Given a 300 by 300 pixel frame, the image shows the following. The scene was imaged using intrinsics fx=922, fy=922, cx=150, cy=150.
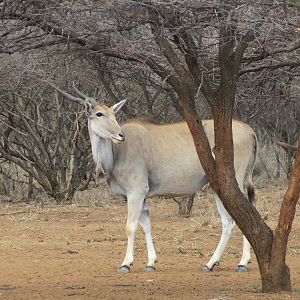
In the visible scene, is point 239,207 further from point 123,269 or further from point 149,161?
point 149,161

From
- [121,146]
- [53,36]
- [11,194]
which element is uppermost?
[53,36]

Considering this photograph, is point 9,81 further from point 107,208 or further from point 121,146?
point 121,146

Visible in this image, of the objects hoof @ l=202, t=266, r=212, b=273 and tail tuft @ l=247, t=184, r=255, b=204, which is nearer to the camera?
hoof @ l=202, t=266, r=212, b=273

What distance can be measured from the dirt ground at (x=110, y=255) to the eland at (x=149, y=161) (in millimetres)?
605

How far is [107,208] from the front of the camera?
2028 cm

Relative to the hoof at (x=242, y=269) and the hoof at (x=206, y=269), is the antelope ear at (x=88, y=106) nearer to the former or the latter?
the hoof at (x=206, y=269)

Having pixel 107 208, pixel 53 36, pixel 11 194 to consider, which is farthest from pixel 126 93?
pixel 53 36

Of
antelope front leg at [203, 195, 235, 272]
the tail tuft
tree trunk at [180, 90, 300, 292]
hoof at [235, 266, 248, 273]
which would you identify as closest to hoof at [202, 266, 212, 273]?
antelope front leg at [203, 195, 235, 272]

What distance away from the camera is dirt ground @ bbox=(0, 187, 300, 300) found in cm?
934

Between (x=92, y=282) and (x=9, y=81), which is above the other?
(x=9, y=81)

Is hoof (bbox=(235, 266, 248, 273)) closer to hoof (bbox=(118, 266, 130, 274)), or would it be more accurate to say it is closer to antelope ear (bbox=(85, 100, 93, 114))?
hoof (bbox=(118, 266, 130, 274))

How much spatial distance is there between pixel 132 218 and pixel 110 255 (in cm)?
156

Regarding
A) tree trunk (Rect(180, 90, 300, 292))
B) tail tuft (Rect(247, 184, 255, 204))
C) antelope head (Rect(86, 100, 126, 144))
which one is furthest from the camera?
tail tuft (Rect(247, 184, 255, 204))

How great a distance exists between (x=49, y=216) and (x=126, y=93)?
341 centimetres
